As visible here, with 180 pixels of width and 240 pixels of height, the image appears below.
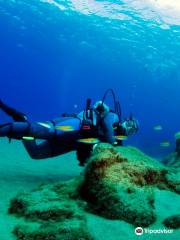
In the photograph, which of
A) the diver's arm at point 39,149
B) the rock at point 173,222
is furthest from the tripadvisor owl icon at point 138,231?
the diver's arm at point 39,149

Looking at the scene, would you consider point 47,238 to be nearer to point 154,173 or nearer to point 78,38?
point 154,173

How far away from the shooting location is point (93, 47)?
49.3 meters

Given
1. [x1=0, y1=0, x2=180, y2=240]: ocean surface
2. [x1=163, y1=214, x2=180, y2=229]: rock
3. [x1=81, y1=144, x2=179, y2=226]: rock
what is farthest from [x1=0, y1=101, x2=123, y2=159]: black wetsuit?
[x1=163, y1=214, x2=180, y2=229]: rock

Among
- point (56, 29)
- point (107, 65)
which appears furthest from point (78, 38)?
point (107, 65)

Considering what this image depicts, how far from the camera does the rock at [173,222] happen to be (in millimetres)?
4053

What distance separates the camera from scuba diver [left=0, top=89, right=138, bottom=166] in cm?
704

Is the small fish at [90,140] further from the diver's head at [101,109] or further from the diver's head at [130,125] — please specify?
the diver's head at [130,125]

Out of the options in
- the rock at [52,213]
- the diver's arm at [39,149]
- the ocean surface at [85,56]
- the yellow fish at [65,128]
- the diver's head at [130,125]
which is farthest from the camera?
the diver's arm at [39,149]

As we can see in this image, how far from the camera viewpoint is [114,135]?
293 inches

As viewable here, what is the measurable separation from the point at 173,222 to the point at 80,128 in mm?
3832

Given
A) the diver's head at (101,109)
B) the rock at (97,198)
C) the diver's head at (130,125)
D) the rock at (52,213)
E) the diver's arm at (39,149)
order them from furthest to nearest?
the diver's arm at (39,149) → the diver's head at (130,125) → the diver's head at (101,109) → the rock at (97,198) → the rock at (52,213)

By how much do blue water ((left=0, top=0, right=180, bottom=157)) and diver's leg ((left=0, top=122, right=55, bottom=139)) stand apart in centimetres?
2165

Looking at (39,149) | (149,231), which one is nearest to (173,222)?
(149,231)

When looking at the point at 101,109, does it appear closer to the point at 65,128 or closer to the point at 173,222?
the point at 65,128
